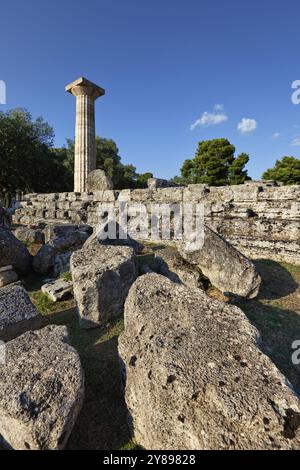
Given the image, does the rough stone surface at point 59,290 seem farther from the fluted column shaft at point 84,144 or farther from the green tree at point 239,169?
the green tree at point 239,169

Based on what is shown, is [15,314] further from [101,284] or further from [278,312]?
[278,312]

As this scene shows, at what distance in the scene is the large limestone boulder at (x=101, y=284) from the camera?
356cm

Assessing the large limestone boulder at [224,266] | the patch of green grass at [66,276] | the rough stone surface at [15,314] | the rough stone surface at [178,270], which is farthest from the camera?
the patch of green grass at [66,276]

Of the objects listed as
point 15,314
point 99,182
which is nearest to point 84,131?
Answer: point 99,182

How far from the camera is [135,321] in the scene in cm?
255

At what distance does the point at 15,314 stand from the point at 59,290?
4.05 ft

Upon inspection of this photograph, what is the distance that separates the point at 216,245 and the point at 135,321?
2.24m

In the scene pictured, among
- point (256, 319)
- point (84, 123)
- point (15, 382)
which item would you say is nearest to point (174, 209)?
point (256, 319)

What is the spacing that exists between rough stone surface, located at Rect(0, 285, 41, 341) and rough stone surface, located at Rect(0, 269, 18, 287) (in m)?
1.70

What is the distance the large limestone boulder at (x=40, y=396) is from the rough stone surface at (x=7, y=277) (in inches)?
121

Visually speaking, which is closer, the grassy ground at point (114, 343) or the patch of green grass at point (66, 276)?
the grassy ground at point (114, 343)

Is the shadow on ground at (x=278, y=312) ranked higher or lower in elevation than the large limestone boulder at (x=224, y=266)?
lower

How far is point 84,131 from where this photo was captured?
48.8ft

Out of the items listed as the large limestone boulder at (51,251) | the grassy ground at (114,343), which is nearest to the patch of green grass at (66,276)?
the large limestone boulder at (51,251)
